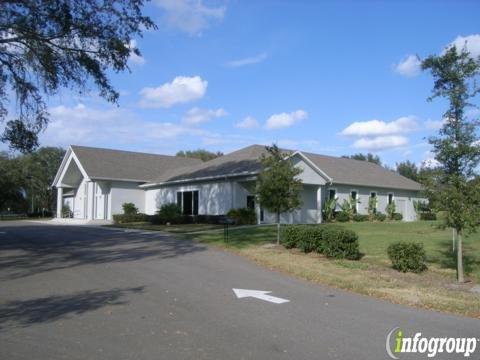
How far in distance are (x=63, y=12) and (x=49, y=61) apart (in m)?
2.20

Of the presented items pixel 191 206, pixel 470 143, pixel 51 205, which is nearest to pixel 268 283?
pixel 470 143

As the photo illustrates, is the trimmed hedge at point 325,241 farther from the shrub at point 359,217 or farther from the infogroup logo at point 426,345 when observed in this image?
the shrub at point 359,217

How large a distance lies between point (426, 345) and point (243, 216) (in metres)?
21.9

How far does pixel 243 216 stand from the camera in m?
28.2

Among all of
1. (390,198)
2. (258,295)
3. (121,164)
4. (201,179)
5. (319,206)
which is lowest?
(258,295)

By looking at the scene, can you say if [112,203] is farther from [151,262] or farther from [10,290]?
[10,290]

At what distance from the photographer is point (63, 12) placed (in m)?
15.6

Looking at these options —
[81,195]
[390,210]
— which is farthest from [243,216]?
[81,195]

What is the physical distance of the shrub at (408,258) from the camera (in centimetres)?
1266

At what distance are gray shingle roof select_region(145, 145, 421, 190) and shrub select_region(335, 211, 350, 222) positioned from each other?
2358 millimetres

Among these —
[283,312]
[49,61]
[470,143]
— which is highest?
[49,61]

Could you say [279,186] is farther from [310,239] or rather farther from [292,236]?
[310,239]

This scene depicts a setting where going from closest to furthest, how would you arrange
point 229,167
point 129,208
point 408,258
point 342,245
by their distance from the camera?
point 408,258
point 342,245
point 229,167
point 129,208

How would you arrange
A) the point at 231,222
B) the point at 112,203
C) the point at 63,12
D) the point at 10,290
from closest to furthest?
the point at 10,290, the point at 63,12, the point at 231,222, the point at 112,203
